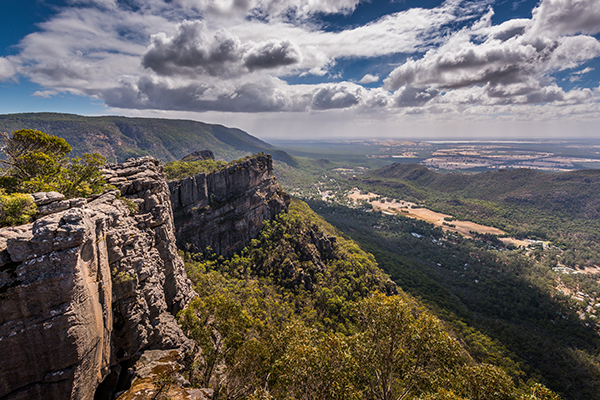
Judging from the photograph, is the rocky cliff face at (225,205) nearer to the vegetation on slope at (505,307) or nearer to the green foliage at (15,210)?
the green foliage at (15,210)

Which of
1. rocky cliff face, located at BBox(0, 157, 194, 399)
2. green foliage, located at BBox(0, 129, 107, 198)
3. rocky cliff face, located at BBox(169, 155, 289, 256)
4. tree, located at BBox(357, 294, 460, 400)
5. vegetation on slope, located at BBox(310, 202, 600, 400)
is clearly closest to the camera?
rocky cliff face, located at BBox(0, 157, 194, 399)

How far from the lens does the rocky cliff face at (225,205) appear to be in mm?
72812

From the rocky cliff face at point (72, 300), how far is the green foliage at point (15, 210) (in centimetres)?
96

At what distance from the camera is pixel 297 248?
3317 inches

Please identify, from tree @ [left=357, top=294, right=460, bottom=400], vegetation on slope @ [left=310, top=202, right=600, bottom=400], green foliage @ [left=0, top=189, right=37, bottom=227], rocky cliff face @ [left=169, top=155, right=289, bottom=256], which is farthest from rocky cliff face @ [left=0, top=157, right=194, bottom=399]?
vegetation on slope @ [left=310, top=202, right=600, bottom=400]

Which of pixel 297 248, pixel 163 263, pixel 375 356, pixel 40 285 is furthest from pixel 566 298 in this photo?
pixel 40 285

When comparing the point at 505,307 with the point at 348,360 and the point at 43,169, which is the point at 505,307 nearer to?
the point at 348,360

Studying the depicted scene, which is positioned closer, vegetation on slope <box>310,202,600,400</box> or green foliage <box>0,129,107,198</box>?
green foliage <box>0,129,107,198</box>

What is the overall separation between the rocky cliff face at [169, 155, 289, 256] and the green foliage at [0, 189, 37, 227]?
5316 centimetres

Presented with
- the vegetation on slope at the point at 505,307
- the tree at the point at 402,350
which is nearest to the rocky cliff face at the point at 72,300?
the tree at the point at 402,350

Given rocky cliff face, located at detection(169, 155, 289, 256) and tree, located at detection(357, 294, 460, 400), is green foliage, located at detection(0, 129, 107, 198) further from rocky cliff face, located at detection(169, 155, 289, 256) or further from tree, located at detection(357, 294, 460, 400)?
rocky cliff face, located at detection(169, 155, 289, 256)

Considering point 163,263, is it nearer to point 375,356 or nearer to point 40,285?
point 40,285

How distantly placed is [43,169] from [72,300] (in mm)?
22708

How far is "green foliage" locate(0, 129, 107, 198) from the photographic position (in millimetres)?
25703
